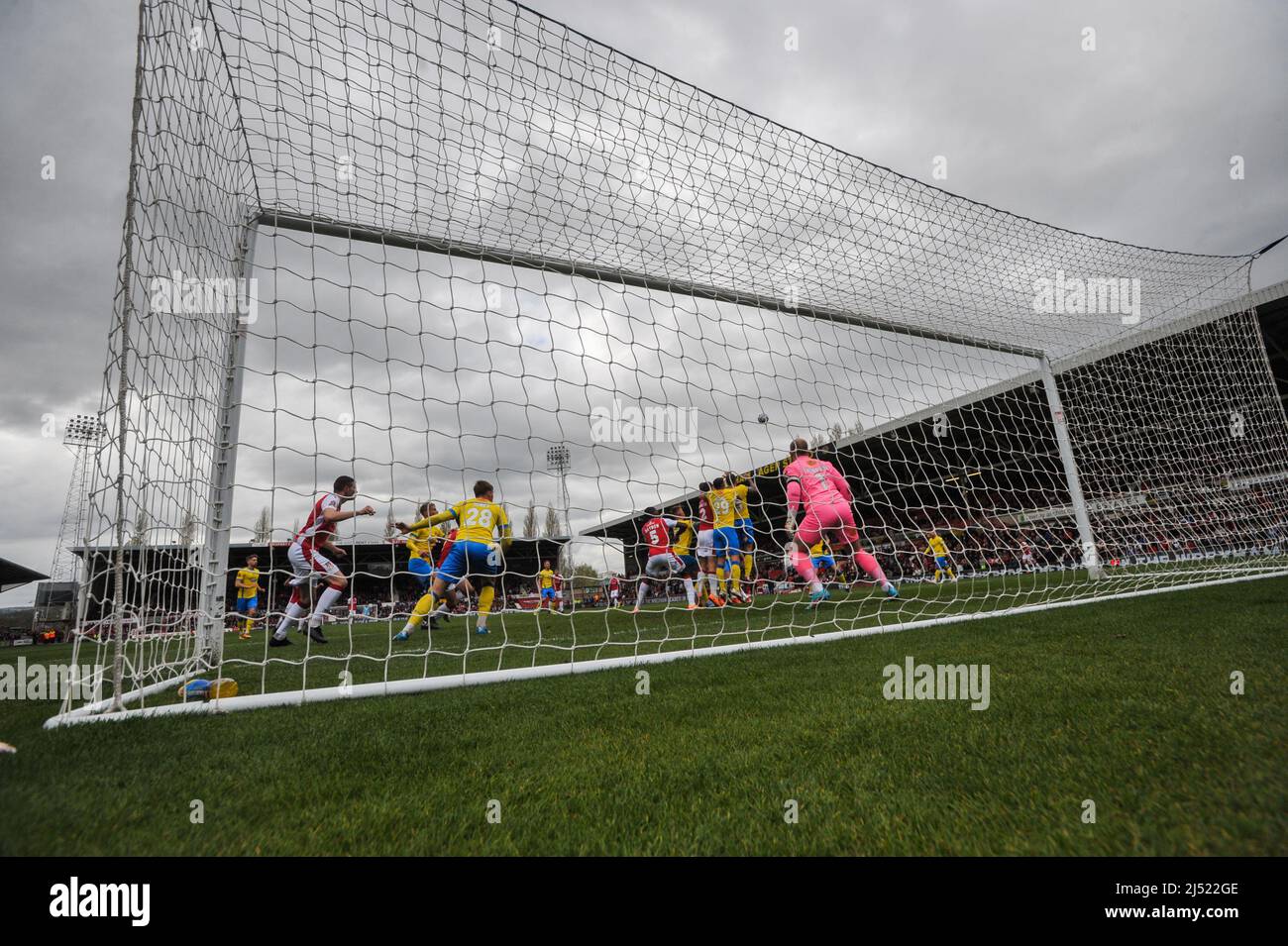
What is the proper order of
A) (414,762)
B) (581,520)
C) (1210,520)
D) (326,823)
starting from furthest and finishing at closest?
(1210,520)
(581,520)
(414,762)
(326,823)

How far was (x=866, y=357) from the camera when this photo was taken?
582cm

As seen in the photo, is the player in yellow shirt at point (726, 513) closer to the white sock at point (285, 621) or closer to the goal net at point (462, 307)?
the goal net at point (462, 307)

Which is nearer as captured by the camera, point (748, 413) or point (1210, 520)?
point (748, 413)

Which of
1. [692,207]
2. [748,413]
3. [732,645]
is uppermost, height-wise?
[692,207]

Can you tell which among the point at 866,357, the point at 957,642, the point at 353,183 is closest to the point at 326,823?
the point at 957,642

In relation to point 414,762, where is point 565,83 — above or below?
above

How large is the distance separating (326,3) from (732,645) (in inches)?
201

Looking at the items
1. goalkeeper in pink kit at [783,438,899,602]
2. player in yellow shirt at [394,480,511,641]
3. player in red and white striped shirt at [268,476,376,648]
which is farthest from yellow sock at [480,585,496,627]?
goalkeeper in pink kit at [783,438,899,602]

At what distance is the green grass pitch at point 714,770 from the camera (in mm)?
1135

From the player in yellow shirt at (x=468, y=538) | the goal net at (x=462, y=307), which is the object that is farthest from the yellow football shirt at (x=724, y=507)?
the player in yellow shirt at (x=468, y=538)

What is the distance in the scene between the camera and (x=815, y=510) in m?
5.97

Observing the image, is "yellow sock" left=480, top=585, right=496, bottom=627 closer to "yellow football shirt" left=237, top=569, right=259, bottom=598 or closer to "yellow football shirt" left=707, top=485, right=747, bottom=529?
"yellow football shirt" left=707, top=485, right=747, bottom=529

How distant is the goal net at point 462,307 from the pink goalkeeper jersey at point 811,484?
29 centimetres
